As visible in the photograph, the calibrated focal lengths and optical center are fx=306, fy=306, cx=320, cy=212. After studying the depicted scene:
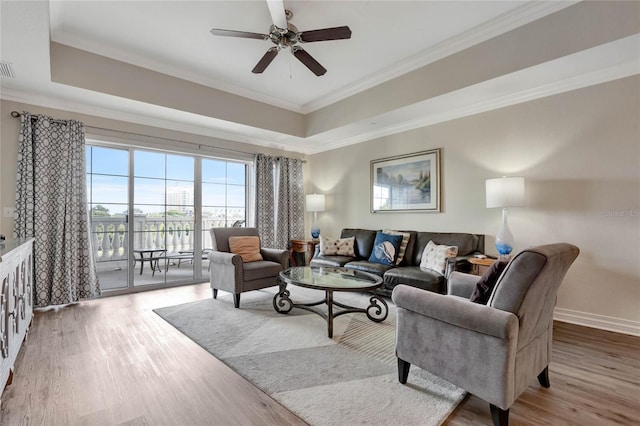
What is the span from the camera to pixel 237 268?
3.52 meters

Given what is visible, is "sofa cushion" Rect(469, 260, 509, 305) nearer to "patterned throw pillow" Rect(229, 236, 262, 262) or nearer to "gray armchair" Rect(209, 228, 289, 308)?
"gray armchair" Rect(209, 228, 289, 308)

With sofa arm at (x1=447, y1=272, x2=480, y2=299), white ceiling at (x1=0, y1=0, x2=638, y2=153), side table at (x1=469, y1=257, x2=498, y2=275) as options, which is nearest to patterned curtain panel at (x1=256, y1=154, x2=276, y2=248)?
white ceiling at (x1=0, y1=0, x2=638, y2=153)

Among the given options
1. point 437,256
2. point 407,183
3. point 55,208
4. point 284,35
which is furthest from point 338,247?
point 55,208

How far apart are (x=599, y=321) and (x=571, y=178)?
1425 mm

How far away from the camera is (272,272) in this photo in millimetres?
3861

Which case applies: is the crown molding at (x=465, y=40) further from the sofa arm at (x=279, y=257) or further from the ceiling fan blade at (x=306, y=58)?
the sofa arm at (x=279, y=257)

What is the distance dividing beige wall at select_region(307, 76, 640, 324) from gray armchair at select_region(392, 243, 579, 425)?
176 cm

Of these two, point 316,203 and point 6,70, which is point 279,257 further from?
point 6,70

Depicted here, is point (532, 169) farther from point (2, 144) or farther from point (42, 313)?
point (2, 144)

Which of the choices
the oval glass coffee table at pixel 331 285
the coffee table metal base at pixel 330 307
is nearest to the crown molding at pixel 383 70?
the oval glass coffee table at pixel 331 285

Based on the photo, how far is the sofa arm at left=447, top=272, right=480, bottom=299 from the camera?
7.22ft

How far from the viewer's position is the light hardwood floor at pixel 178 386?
1668mm

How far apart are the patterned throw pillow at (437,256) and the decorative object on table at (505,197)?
49 centimetres

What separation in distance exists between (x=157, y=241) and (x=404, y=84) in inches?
164
